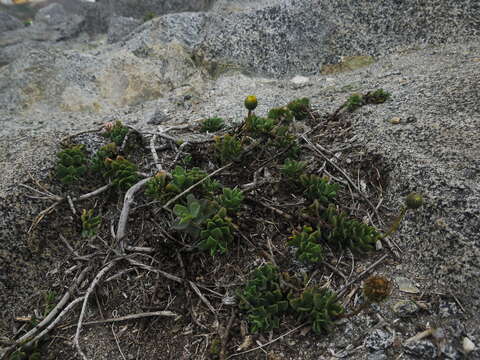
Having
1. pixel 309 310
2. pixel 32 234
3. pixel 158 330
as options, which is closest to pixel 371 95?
pixel 309 310

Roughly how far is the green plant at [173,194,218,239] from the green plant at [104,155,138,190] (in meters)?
0.59

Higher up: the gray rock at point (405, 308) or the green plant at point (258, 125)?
the green plant at point (258, 125)

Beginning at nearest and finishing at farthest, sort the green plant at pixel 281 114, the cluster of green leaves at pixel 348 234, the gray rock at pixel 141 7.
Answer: the cluster of green leaves at pixel 348 234
the green plant at pixel 281 114
the gray rock at pixel 141 7

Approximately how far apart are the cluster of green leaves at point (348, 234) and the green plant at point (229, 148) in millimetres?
846

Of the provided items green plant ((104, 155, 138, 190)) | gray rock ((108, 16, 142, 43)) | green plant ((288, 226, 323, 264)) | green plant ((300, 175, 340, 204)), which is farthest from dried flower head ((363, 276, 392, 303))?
gray rock ((108, 16, 142, 43))

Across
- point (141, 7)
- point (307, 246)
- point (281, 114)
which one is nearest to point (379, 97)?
point (281, 114)

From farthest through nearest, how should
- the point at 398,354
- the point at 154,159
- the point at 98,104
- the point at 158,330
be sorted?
the point at 98,104, the point at 154,159, the point at 158,330, the point at 398,354

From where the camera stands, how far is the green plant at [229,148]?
2561 millimetres

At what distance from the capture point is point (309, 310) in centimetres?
172

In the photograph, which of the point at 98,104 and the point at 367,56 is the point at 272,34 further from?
the point at 98,104

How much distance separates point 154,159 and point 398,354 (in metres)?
2.13

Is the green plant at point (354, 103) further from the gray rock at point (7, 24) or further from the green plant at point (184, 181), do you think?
the gray rock at point (7, 24)

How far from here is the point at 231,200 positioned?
83.9 inches

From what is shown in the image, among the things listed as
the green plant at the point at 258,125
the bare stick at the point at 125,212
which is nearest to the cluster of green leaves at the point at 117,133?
the bare stick at the point at 125,212
